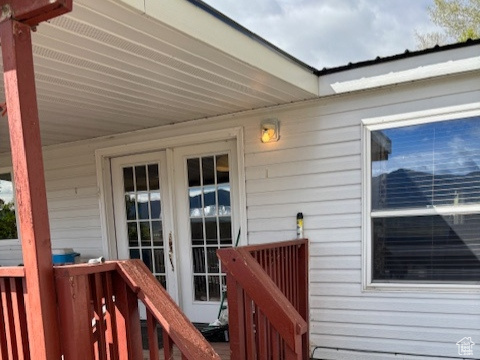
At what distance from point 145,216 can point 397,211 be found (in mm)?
2713

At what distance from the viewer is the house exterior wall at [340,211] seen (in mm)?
2660

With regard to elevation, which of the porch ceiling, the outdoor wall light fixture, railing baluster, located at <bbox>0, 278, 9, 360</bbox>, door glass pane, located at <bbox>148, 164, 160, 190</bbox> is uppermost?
the porch ceiling

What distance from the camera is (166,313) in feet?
4.22

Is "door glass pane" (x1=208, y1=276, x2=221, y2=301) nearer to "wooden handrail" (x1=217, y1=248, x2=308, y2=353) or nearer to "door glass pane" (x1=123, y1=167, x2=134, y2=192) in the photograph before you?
"door glass pane" (x1=123, y1=167, x2=134, y2=192)

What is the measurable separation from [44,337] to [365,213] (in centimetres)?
247

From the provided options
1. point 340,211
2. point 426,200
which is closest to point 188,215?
point 340,211

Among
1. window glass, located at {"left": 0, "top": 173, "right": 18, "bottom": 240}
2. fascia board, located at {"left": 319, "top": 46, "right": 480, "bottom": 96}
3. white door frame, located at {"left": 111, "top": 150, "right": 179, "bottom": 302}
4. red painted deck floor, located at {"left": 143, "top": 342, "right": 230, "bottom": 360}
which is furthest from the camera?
window glass, located at {"left": 0, "top": 173, "right": 18, "bottom": 240}

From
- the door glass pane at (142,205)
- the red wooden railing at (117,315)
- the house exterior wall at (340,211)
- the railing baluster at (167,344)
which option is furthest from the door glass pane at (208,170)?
the railing baluster at (167,344)

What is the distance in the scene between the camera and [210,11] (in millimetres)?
1783

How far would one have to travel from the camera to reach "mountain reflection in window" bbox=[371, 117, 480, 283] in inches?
103

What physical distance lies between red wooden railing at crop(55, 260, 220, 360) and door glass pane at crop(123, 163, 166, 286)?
2564 millimetres

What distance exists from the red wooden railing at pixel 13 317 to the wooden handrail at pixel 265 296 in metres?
1.03

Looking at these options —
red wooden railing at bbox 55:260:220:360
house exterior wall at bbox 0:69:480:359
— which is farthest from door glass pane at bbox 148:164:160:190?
red wooden railing at bbox 55:260:220:360

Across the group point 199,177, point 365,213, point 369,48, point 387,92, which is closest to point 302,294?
point 365,213
